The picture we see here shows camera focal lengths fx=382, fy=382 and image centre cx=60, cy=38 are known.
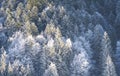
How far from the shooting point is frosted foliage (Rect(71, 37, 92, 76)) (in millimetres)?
125250

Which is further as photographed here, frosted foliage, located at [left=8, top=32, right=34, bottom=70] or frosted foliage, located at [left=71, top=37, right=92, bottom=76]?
frosted foliage, located at [left=8, top=32, right=34, bottom=70]

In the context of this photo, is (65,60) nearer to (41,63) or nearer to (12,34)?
(41,63)

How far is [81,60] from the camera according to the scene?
126 meters

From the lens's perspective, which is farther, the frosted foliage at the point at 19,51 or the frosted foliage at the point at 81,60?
the frosted foliage at the point at 19,51

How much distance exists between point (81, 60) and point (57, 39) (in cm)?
1229

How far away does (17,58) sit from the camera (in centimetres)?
13112

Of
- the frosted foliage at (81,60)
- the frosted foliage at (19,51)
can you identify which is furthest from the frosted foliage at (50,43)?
the frosted foliage at (81,60)

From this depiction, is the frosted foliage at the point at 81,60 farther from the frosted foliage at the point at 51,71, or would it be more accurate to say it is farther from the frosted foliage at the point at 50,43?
the frosted foliage at the point at 50,43

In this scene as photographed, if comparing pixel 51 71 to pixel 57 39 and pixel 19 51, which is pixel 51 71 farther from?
pixel 19 51

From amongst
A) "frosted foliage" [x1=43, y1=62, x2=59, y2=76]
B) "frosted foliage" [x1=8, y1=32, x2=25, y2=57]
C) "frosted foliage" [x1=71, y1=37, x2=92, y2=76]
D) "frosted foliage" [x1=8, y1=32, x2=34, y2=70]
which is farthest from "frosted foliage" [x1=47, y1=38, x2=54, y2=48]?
"frosted foliage" [x1=43, y1=62, x2=59, y2=76]

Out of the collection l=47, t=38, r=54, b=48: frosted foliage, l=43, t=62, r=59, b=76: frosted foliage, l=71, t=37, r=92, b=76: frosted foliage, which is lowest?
l=43, t=62, r=59, b=76: frosted foliage

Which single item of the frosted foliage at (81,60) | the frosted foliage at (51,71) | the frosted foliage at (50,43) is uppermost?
the frosted foliage at (50,43)

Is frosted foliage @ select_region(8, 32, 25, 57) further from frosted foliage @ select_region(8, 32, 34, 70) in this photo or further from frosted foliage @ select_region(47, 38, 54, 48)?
frosted foliage @ select_region(47, 38, 54, 48)

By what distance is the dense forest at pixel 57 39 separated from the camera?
126 metres
